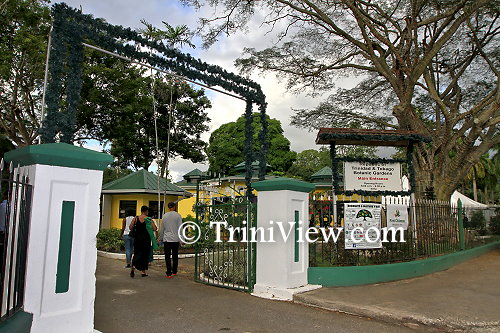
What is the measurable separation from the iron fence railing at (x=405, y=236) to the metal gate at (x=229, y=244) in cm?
135

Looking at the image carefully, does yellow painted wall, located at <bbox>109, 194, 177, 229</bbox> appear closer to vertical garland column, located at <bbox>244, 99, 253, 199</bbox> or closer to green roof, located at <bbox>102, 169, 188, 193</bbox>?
green roof, located at <bbox>102, 169, 188, 193</bbox>

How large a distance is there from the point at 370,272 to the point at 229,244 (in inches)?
115

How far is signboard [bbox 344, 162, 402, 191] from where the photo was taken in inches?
A: 357

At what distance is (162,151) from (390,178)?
23.4 m

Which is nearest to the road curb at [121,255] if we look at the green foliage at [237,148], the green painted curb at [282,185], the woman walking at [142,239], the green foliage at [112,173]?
the woman walking at [142,239]

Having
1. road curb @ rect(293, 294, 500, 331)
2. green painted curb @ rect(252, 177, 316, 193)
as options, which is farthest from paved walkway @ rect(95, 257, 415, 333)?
green painted curb @ rect(252, 177, 316, 193)

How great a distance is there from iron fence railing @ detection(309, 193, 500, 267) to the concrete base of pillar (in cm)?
97

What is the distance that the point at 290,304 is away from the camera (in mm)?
6395

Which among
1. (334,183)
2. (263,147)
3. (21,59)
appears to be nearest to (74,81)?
(263,147)

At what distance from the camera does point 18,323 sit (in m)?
3.05

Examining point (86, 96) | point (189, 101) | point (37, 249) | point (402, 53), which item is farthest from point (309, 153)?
point (37, 249)

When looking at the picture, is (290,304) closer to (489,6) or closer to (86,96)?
(489,6)

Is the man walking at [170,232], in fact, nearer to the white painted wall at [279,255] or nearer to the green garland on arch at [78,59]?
the white painted wall at [279,255]

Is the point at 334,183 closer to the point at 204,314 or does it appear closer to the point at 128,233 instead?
the point at 204,314
